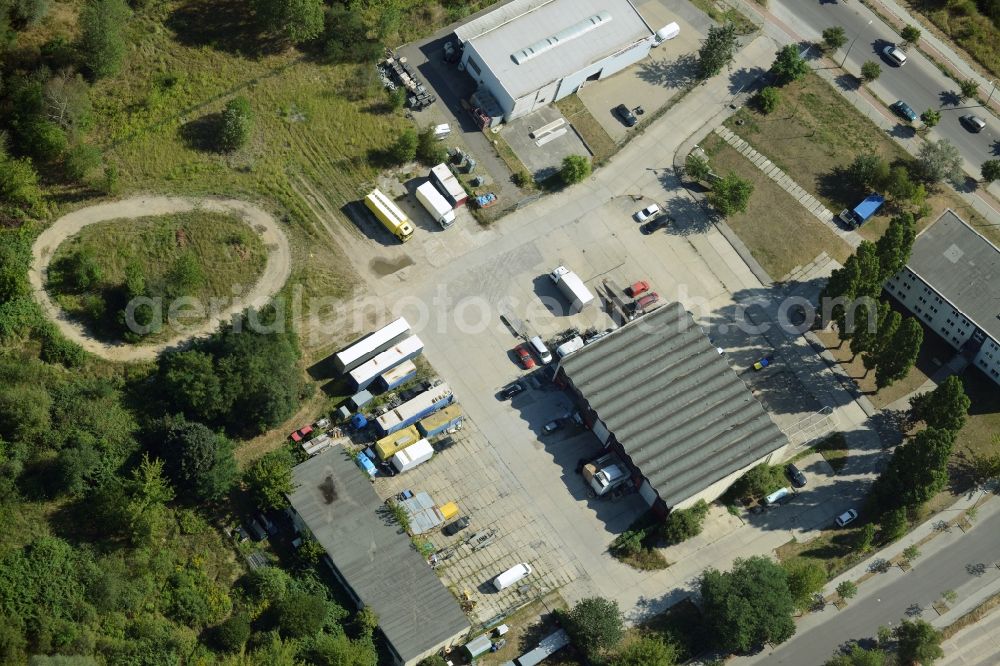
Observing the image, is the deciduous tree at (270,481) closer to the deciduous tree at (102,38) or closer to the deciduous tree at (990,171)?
the deciduous tree at (102,38)

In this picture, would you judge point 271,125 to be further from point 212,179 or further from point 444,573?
point 444,573

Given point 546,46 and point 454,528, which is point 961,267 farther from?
point 454,528

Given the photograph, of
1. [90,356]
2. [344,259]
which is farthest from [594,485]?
[90,356]

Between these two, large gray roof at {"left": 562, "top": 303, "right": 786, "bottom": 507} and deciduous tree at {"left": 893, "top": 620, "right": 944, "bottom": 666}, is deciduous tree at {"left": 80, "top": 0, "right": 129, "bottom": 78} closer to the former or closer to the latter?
large gray roof at {"left": 562, "top": 303, "right": 786, "bottom": 507}

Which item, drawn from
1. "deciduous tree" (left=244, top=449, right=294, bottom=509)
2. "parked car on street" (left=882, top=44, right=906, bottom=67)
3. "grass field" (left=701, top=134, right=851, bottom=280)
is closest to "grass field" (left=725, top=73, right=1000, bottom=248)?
"grass field" (left=701, top=134, right=851, bottom=280)

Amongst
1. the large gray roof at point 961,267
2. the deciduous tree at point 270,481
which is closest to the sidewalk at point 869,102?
the large gray roof at point 961,267
